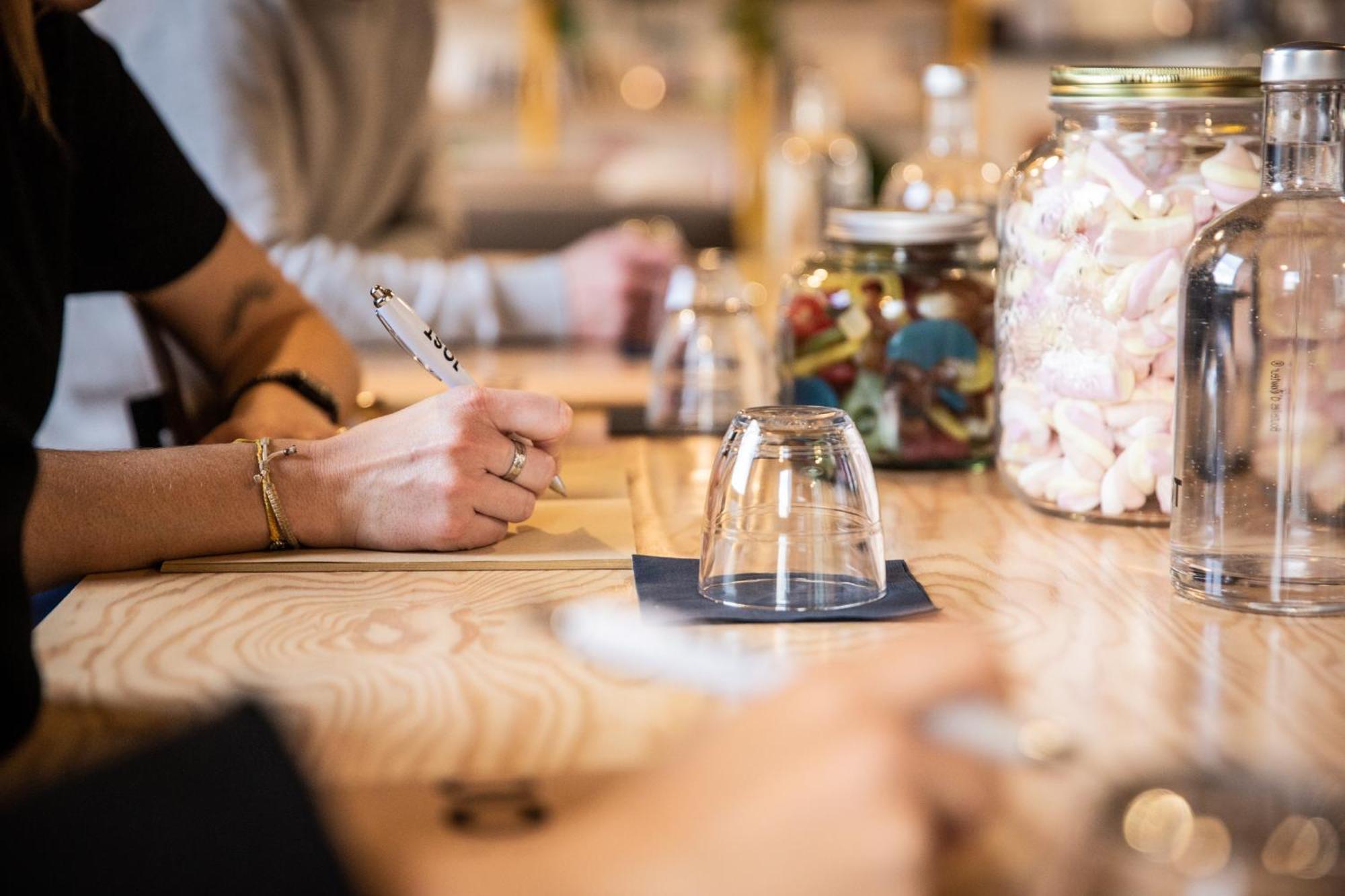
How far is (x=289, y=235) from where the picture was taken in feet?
6.63

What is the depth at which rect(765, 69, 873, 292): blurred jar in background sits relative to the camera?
284 cm

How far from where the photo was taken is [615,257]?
1.97 meters

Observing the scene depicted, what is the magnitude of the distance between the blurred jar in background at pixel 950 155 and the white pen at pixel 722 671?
1450 mm

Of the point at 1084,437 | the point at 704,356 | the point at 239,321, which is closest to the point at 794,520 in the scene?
the point at 1084,437

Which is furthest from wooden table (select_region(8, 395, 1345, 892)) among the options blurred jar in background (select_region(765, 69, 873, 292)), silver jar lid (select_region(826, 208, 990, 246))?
blurred jar in background (select_region(765, 69, 873, 292))

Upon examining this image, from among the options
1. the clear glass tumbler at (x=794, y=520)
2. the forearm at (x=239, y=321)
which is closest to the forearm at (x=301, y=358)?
the forearm at (x=239, y=321)

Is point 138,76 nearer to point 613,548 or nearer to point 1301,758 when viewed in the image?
point 613,548

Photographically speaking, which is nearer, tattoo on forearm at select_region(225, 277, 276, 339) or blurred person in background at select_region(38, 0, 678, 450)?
tattoo on forearm at select_region(225, 277, 276, 339)

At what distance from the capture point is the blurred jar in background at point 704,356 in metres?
1.36

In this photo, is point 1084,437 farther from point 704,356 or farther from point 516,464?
point 704,356

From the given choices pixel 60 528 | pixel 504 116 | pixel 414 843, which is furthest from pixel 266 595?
pixel 504 116

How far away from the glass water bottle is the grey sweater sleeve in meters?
1.30

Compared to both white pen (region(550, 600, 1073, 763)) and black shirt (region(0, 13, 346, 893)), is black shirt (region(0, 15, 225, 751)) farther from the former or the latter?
white pen (region(550, 600, 1073, 763))

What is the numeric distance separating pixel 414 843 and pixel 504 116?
542 centimetres
